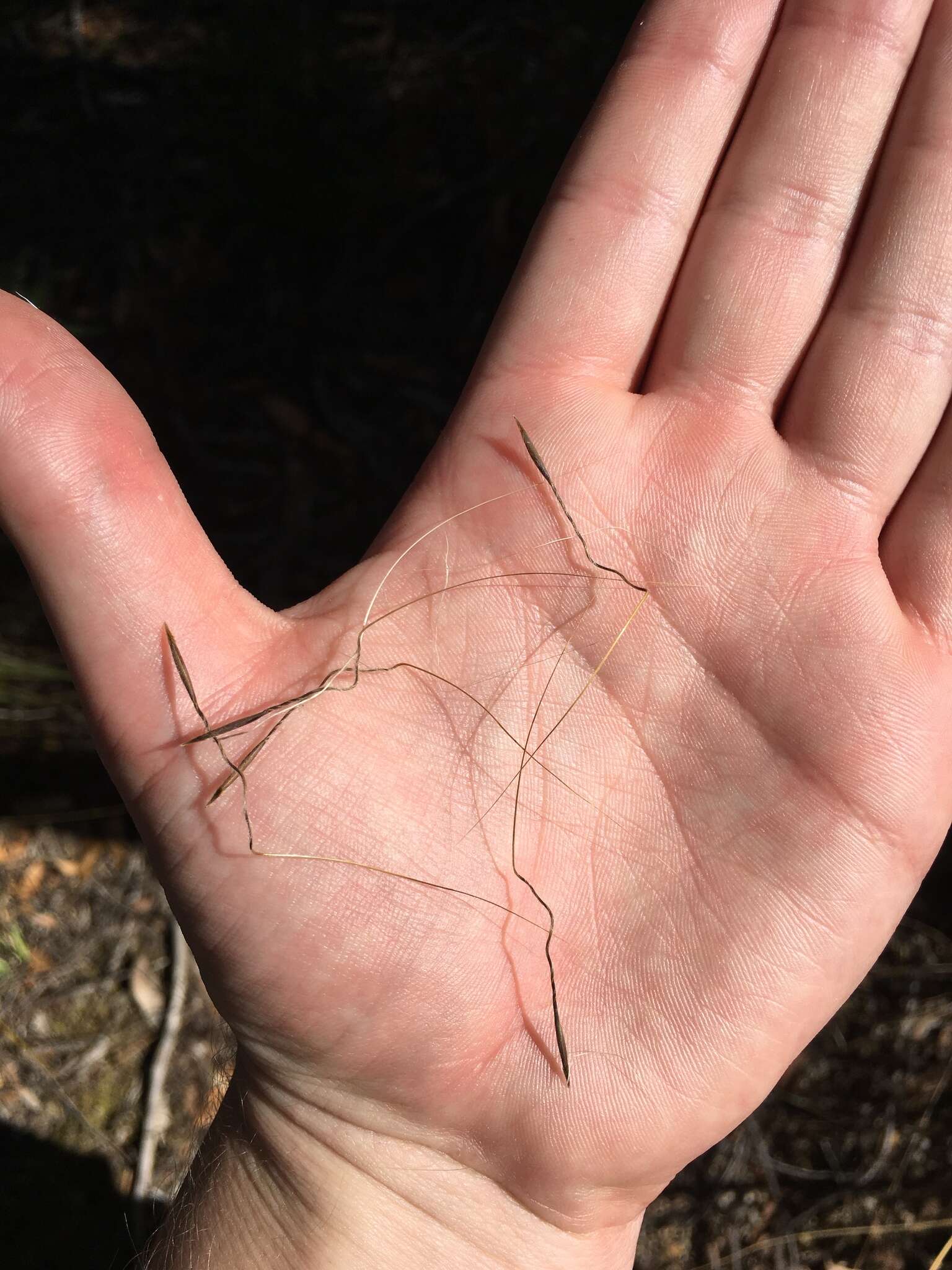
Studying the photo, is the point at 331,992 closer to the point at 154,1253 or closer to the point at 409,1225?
the point at 409,1225

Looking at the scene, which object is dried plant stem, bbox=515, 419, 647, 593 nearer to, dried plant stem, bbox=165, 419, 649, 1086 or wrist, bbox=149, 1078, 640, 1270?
dried plant stem, bbox=165, 419, 649, 1086

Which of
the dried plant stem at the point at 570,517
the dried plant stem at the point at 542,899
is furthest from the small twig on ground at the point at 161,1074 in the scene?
the dried plant stem at the point at 570,517

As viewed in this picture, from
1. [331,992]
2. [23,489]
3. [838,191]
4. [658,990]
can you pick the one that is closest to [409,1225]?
[331,992]

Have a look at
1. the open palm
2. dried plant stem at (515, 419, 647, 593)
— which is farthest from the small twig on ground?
dried plant stem at (515, 419, 647, 593)

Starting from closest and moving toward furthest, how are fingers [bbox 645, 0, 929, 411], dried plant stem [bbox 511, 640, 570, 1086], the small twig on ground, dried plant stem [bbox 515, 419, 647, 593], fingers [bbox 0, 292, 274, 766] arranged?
fingers [bbox 0, 292, 274, 766] < dried plant stem [bbox 511, 640, 570, 1086] < dried plant stem [bbox 515, 419, 647, 593] < fingers [bbox 645, 0, 929, 411] < the small twig on ground

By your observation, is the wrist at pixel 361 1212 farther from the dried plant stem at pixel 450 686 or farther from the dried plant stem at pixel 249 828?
the dried plant stem at pixel 249 828
